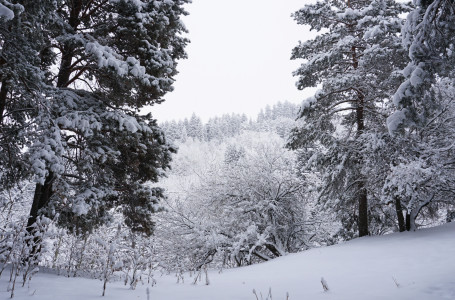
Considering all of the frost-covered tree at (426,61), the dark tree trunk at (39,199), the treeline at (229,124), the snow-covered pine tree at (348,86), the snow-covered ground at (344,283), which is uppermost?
the treeline at (229,124)

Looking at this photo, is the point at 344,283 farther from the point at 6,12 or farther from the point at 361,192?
the point at 361,192

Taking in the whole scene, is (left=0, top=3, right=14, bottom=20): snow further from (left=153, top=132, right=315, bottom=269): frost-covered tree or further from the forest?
(left=153, top=132, right=315, bottom=269): frost-covered tree

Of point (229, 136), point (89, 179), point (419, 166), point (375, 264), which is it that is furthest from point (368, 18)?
point (229, 136)

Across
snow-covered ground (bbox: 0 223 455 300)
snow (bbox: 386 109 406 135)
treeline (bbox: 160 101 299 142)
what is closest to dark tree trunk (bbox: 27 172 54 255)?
snow-covered ground (bbox: 0 223 455 300)

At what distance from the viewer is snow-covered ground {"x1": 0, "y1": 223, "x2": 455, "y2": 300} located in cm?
347

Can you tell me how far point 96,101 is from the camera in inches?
279

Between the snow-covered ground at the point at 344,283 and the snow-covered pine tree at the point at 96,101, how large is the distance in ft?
6.49

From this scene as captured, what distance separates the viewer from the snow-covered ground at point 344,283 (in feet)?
11.4

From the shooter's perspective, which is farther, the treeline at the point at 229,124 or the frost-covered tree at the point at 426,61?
the treeline at the point at 229,124

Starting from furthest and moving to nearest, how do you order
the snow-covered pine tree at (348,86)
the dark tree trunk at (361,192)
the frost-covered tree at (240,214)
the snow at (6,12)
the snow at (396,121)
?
the frost-covered tree at (240,214)
the dark tree trunk at (361,192)
the snow-covered pine tree at (348,86)
the snow at (396,121)
the snow at (6,12)

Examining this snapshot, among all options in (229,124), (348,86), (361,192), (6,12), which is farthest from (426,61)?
(229,124)

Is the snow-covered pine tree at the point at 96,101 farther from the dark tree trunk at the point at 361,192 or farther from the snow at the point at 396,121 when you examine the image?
the dark tree trunk at the point at 361,192

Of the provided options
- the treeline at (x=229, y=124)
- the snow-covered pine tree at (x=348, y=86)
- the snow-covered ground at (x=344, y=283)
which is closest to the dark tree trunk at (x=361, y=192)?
the snow-covered pine tree at (x=348, y=86)

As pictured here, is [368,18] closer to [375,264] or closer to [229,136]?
[375,264]
